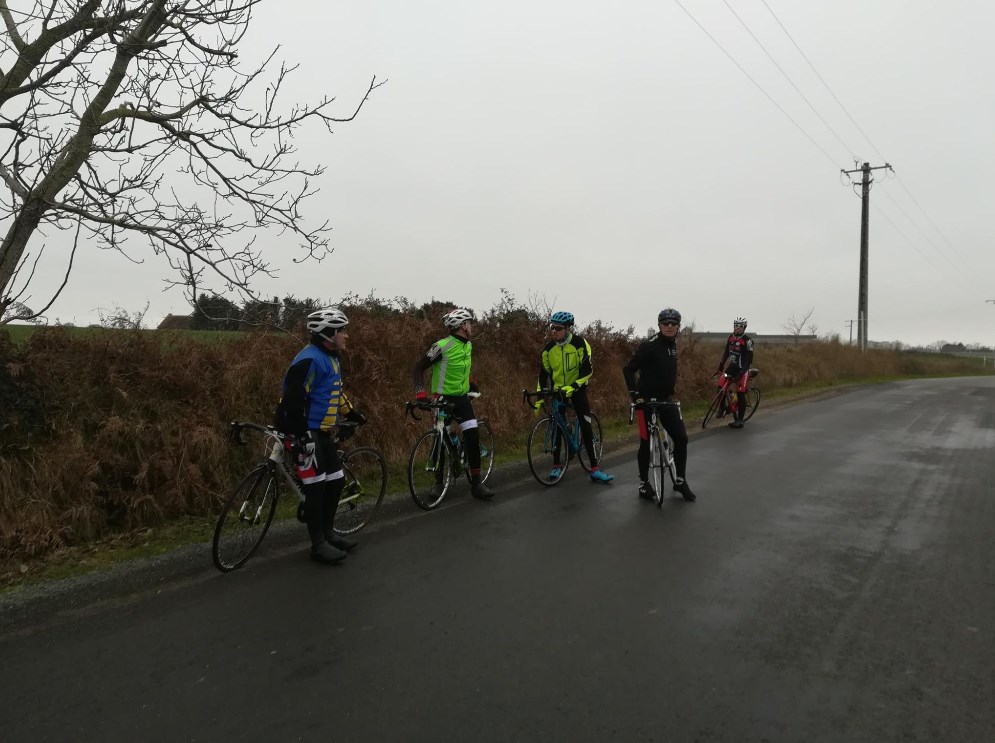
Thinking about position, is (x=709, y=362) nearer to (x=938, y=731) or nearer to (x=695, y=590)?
(x=695, y=590)

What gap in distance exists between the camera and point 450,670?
3338 mm

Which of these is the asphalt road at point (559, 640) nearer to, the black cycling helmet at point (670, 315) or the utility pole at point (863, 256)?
the black cycling helmet at point (670, 315)

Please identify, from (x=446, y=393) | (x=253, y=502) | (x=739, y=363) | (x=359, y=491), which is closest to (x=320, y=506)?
(x=253, y=502)

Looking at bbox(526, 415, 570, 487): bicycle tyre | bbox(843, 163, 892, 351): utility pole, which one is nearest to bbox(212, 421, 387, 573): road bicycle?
bbox(526, 415, 570, 487): bicycle tyre

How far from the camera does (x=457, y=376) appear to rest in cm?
687

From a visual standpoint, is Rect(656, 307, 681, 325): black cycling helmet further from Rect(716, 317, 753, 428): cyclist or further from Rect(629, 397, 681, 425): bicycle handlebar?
Rect(716, 317, 753, 428): cyclist

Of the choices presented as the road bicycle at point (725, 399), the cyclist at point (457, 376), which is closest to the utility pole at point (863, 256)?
the road bicycle at point (725, 399)

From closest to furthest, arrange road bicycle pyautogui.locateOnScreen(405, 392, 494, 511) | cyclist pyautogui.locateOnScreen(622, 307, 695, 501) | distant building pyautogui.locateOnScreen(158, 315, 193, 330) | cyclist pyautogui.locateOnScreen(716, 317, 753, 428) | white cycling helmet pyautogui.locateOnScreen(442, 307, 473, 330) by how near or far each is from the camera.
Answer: road bicycle pyautogui.locateOnScreen(405, 392, 494, 511)
white cycling helmet pyautogui.locateOnScreen(442, 307, 473, 330)
cyclist pyautogui.locateOnScreen(622, 307, 695, 501)
distant building pyautogui.locateOnScreen(158, 315, 193, 330)
cyclist pyautogui.locateOnScreen(716, 317, 753, 428)

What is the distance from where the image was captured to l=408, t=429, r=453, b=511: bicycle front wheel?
6.69 metres

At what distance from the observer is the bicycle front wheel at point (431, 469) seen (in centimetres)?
669

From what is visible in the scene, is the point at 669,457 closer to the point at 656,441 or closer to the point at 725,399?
the point at 656,441

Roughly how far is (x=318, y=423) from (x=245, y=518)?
93 cm

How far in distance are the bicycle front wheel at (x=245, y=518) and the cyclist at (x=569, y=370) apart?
3.64 meters

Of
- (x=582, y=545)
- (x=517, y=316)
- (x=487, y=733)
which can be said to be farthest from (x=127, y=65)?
(x=517, y=316)
